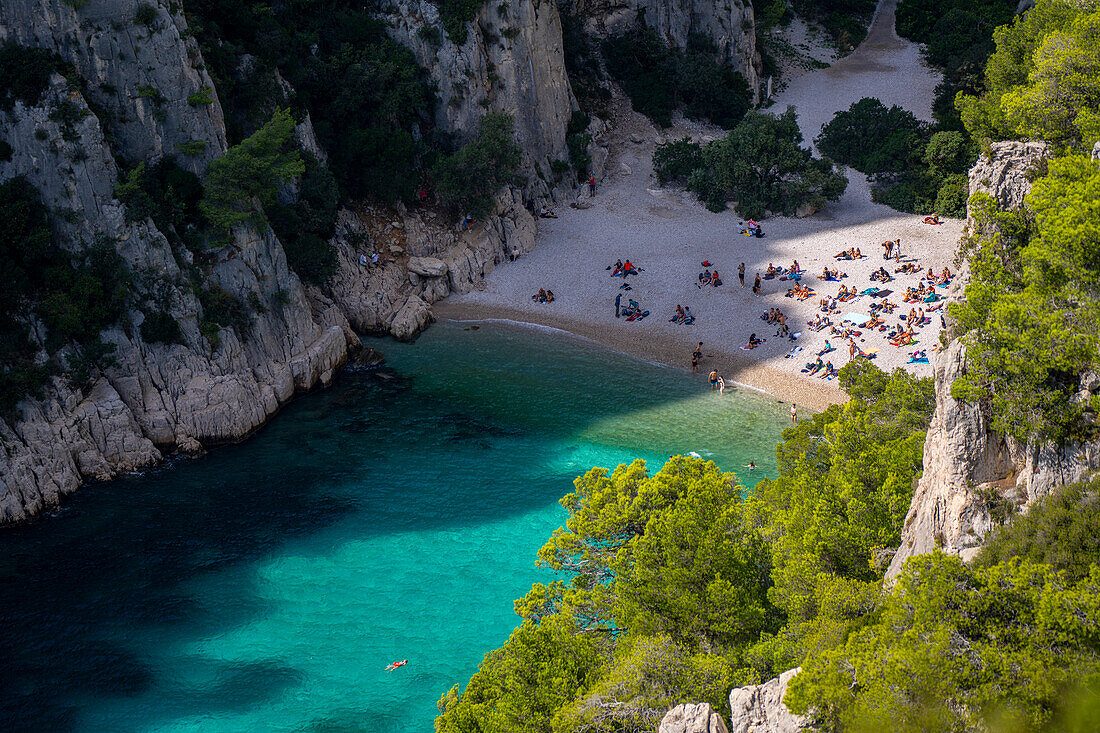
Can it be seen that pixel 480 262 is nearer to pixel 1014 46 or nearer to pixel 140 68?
pixel 140 68

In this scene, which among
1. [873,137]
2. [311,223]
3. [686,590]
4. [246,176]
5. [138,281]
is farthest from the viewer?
[873,137]

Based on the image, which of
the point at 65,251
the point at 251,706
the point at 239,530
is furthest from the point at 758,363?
the point at 65,251

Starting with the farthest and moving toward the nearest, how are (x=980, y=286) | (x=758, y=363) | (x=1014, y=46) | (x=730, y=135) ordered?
(x=730, y=135)
(x=758, y=363)
(x=1014, y=46)
(x=980, y=286)


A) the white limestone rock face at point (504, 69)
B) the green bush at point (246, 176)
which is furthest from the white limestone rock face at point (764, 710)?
the white limestone rock face at point (504, 69)

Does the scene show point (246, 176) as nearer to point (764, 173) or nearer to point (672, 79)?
point (764, 173)

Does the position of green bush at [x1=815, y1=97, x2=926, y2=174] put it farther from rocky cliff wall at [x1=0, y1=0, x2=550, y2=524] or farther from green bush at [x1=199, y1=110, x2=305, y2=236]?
green bush at [x1=199, y1=110, x2=305, y2=236]

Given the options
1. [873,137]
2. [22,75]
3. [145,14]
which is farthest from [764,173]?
[22,75]

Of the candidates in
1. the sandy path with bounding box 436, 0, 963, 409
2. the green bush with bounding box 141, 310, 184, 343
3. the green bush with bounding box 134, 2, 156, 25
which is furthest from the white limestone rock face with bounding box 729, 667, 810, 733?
the green bush with bounding box 134, 2, 156, 25
